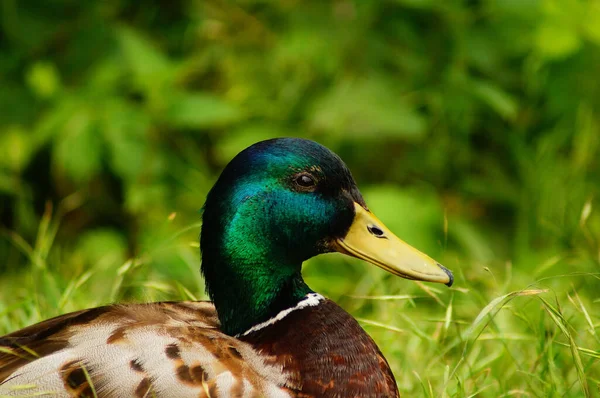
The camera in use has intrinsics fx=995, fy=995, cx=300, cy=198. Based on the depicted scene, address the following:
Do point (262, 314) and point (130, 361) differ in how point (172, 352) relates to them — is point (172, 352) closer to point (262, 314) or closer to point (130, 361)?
point (130, 361)

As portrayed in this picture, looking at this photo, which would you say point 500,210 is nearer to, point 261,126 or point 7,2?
point 261,126

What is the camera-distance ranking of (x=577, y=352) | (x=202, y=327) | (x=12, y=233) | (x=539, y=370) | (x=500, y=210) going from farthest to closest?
(x=500, y=210) < (x=12, y=233) < (x=539, y=370) < (x=202, y=327) < (x=577, y=352)

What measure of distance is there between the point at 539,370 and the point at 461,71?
1.98 m

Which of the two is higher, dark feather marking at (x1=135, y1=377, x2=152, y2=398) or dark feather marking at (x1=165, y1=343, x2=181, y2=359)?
dark feather marking at (x1=165, y1=343, x2=181, y2=359)

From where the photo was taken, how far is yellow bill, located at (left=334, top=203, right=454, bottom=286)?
2.40 meters

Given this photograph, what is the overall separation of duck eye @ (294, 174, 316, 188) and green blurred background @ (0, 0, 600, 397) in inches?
63.7

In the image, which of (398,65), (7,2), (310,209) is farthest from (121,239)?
(310,209)

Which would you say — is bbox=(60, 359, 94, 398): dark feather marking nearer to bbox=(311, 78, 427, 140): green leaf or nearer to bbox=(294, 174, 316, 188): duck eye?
bbox=(294, 174, 316, 188): duck eye

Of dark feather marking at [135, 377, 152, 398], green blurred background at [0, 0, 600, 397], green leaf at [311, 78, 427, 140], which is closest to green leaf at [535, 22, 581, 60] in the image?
green blurred background at [0, 0, 600, 397]

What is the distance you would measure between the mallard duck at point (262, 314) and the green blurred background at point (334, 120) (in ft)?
5.12

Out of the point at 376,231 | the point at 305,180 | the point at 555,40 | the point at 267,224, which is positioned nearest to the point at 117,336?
the point at 267,224

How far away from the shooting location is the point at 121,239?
470 centimetres

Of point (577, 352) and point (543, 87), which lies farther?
point (543, 87)

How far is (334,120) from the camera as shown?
4.41 m
